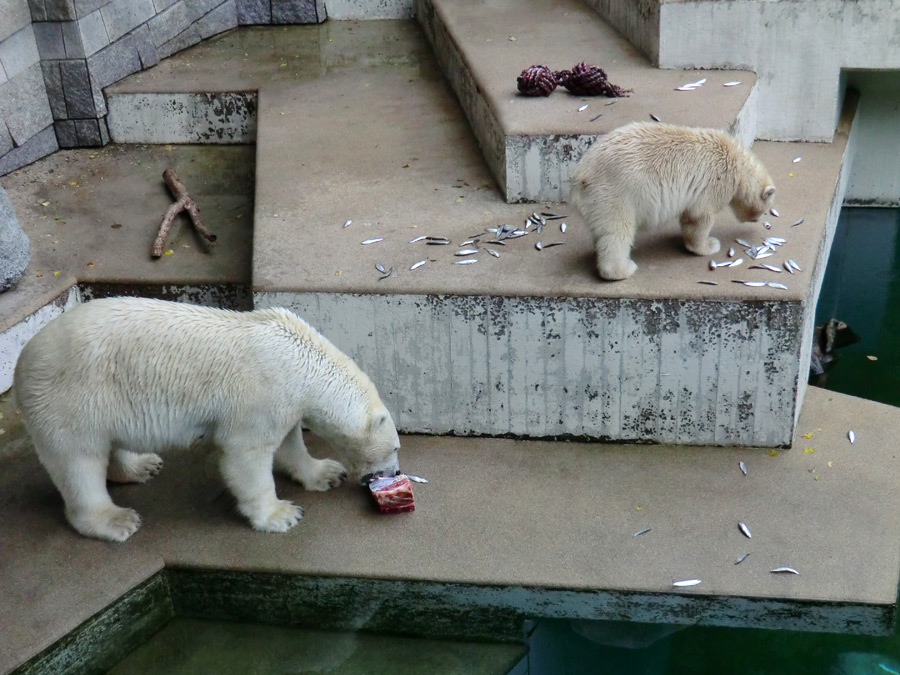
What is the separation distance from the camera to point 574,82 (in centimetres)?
601

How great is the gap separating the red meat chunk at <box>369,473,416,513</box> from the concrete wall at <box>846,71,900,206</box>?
15.8ft

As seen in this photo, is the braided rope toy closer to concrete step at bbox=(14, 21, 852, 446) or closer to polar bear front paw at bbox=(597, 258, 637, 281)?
concrete step at bbox=(14, 21, 852, 446)

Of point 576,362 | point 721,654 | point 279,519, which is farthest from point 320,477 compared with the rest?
point 721,654

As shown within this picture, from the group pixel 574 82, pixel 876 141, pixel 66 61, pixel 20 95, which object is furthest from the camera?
pixel 876 141

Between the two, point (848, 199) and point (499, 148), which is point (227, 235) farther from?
point (848, 199)

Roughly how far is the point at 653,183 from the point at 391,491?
5.92 ft

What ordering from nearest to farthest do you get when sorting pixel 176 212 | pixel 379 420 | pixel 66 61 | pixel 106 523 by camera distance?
pixel 379 420, pixel 106 523, pixel 176 212, pixel 66 61

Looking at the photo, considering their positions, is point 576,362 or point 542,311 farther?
point 576,362

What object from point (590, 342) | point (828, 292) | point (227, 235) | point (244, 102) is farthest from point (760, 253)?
point (244, 102)

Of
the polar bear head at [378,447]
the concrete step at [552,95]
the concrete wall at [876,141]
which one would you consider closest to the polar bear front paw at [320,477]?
the polar bear head at [378,447]

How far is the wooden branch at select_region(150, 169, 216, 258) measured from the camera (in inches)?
235

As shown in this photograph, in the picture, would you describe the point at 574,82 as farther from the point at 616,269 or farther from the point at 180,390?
the point at 180,390

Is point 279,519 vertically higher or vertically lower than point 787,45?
lower

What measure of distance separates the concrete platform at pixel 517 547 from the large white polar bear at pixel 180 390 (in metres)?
0.34
